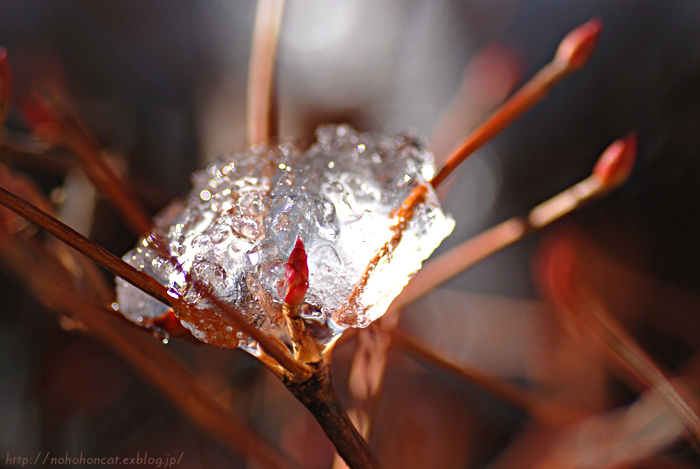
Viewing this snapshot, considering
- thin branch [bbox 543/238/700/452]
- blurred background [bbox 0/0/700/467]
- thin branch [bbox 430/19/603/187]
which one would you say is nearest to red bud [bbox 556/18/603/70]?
thin branch [bbox 430/19/603/187]

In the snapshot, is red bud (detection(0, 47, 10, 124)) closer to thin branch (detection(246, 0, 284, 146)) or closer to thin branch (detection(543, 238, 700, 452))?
thin branch (detection(246, 0, 284, 146))

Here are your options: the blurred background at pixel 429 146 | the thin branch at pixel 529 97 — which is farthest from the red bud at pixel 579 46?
the blurred background at pixel 429 146

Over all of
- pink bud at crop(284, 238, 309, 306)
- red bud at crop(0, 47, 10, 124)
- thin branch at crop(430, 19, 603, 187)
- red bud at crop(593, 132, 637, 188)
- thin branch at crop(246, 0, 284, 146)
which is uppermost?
red bud at crop(0, 47, 10, 124)

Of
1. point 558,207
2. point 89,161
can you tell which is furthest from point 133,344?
point 558,207

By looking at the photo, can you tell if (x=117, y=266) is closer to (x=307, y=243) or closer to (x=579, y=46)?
(x=307, y=243)

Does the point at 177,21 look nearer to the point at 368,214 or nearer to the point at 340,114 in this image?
the point at 340,114

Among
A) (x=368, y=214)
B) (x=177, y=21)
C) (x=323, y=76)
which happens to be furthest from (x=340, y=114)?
(x=368, y=214)
